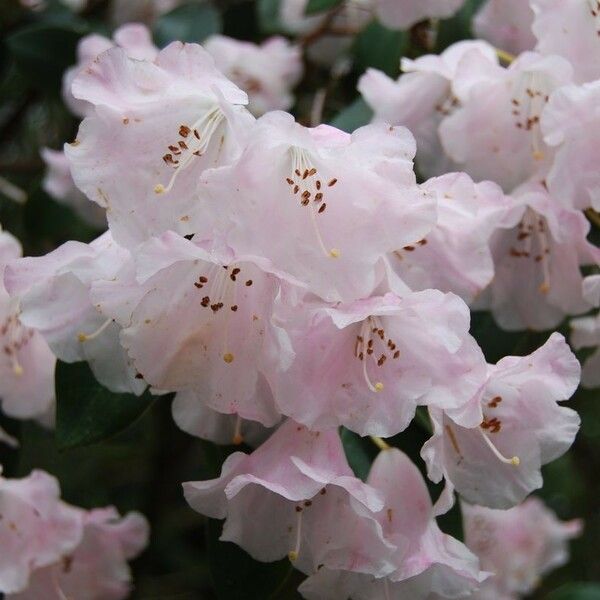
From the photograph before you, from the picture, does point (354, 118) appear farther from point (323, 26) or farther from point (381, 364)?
point (381, 364)

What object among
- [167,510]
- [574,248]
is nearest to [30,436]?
[167,510]

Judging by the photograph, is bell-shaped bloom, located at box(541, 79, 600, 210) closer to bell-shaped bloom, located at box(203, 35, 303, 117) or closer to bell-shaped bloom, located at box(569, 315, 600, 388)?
bell-shaped bloom, located at box(569, 315, 600, 388)

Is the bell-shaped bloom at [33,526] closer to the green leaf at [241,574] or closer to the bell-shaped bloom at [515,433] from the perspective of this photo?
the green leaf at [241,574]

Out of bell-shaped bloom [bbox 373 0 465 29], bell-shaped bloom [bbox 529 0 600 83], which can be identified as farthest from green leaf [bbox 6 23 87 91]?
bell-shaped bloom [bbox 529 0 600 83]

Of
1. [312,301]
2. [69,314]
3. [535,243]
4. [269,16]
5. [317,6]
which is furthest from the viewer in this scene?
[269,16]

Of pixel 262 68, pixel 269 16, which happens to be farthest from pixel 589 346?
pixel 269 16

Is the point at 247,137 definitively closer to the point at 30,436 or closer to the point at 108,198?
the point at 108,198

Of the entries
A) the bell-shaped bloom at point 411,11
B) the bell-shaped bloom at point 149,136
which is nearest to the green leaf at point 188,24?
the bell-shaped bloom at point 411,11
